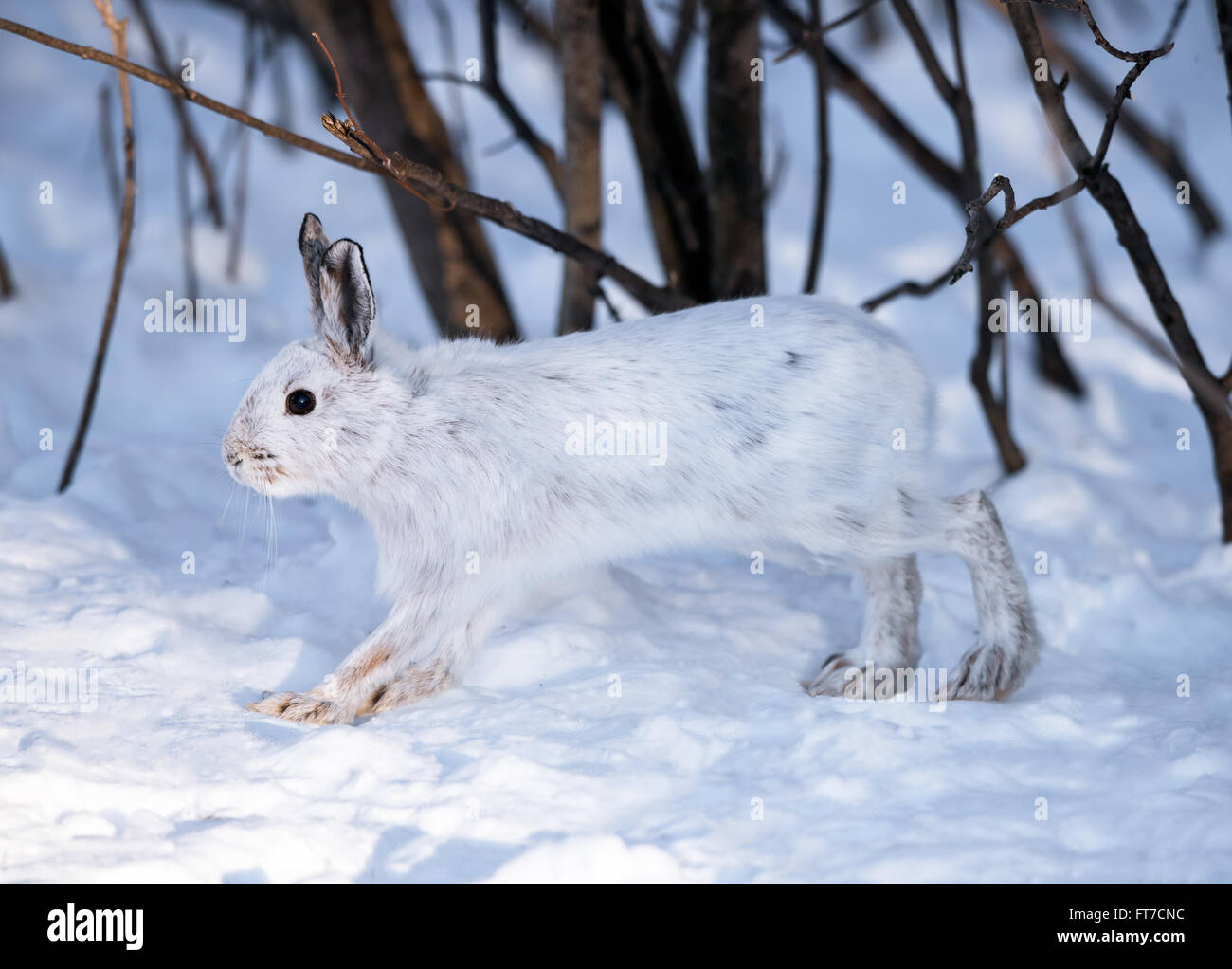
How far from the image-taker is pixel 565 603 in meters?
3.98

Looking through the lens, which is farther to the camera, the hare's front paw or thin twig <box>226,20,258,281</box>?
thin twig <box>226,20,258,281</box>

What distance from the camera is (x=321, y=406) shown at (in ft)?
11.4

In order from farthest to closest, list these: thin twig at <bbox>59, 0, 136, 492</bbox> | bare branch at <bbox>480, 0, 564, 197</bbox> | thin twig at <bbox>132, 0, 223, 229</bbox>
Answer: thin twig at <bbox>132, 0, 223, 229</bbox>, bare branch at <bbox>480, 0, 564, 197</bbox>, thin twig at <bbox>59, 0, 136, 492</bbox>

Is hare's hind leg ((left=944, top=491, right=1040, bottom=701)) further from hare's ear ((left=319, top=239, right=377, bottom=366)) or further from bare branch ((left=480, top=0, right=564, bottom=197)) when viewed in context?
bare branch ((left=480, top=0, right=564, bottom=197))

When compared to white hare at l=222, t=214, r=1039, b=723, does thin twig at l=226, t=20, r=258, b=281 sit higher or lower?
higher

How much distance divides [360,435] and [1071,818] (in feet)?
6.65

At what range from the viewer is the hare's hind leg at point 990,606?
11.6 ft

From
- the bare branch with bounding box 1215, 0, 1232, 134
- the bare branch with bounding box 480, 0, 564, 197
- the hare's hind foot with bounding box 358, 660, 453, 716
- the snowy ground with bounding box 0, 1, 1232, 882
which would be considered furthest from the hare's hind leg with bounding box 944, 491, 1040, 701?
the bare branch with bounding box 480, 0, 564, 197

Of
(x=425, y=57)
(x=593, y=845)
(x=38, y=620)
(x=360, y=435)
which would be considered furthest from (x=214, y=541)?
(x=425, y=57)

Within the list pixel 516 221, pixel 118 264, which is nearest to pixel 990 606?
pixel 516 221

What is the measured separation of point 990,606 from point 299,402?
201 centimetres

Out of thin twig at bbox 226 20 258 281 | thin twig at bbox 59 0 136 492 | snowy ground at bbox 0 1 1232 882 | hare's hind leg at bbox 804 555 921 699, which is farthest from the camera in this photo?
thin twig at bbox 226 20 258 281

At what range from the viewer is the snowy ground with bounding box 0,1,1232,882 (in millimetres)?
2650

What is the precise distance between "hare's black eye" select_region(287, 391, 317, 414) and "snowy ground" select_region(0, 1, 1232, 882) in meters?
0.72
